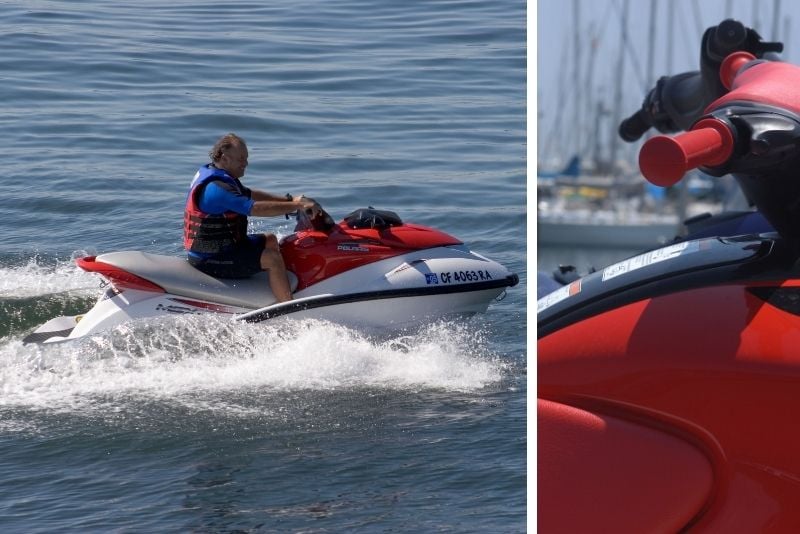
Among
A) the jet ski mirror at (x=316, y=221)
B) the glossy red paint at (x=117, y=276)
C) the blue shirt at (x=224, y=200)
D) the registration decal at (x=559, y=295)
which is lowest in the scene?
the glossy red paint at (x=117, y=276)

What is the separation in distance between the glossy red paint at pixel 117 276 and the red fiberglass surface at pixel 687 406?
2.68 meters

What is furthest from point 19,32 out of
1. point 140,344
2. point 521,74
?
point 140,344

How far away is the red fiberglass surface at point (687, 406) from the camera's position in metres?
1.41

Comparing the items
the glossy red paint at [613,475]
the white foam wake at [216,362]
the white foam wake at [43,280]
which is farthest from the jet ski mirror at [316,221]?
the glossy red paint at [613,475]

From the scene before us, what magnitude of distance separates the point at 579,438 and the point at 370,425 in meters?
2.22

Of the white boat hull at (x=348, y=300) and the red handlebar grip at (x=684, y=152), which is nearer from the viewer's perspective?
the red handlebar grip at (x=684, y=152)

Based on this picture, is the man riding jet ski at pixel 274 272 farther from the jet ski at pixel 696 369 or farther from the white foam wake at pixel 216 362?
the jet ski at pixel 696 369

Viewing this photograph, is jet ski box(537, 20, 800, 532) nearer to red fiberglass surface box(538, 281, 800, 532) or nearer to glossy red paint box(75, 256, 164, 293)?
red fiberglass surface box(538, 281, 800, 532)

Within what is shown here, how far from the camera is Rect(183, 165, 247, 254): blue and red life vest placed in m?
3.94

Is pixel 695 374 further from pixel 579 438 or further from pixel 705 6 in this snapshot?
pixel 705 6

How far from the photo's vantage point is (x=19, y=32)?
9102 millimetres

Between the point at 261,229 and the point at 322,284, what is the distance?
179cm

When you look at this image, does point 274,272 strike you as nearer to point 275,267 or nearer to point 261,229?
point 275,267

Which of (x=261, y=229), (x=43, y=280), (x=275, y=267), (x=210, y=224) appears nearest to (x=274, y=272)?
(x=275, y=267)
